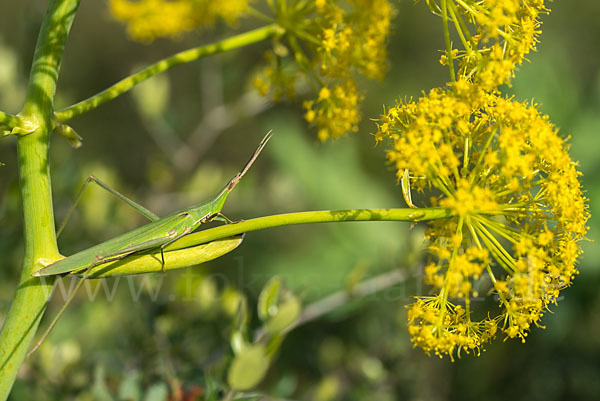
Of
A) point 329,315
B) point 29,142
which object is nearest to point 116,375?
point 329,315

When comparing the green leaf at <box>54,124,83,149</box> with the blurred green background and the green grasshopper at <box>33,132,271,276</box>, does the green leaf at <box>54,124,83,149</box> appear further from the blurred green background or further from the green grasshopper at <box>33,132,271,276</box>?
the blurred green background

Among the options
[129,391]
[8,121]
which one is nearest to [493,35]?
[8,121]

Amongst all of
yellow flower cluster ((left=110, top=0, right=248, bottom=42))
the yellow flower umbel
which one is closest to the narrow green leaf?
the yellow flower umbel

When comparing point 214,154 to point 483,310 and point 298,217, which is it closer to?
point 483,310

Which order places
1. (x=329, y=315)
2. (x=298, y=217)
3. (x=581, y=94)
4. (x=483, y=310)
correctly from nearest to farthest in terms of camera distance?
(x=298, y=217) < (x=329, y=315) < (x=483, y=310) < (x=581, y=94)

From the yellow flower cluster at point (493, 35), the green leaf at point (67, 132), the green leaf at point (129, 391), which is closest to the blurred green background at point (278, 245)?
the green leaf at point (129, 391)

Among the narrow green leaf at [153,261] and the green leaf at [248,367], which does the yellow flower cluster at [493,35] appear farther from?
the green leaf at [248,367]
